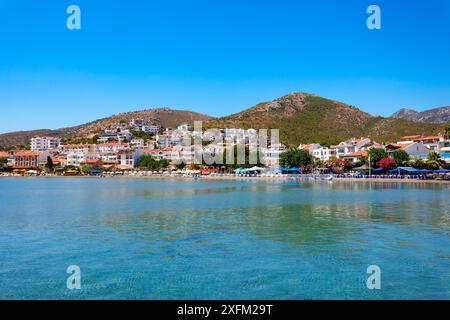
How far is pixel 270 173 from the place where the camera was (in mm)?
87188

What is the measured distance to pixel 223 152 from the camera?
329ft

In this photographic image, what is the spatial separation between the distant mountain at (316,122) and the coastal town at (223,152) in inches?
499

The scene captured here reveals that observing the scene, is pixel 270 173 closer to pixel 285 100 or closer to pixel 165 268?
pixel 165 268

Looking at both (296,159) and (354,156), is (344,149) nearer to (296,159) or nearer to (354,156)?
(354,156)

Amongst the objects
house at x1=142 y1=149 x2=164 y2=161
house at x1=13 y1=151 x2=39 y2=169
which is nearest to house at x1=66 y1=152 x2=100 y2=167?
house at x1=13 y1=151 x2=39 y2=169

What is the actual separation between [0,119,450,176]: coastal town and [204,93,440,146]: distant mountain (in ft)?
41.6

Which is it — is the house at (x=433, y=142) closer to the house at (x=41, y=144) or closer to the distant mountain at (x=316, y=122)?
the distant mountain at (x=316, y=122)

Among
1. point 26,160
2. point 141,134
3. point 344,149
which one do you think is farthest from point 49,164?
point 344,149

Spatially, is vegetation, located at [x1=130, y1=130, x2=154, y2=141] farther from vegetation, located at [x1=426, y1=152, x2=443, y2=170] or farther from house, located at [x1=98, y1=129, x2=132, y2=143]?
vegetation, located at [x1=426, y1=152, x2=443, y2=170]

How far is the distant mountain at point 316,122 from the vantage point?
12662cm

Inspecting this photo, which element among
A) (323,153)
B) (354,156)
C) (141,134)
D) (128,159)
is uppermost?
(141,134)

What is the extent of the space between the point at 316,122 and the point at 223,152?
58332mm

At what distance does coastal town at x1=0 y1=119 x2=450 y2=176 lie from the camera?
70000 mm

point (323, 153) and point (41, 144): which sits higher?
point (41, 144)
